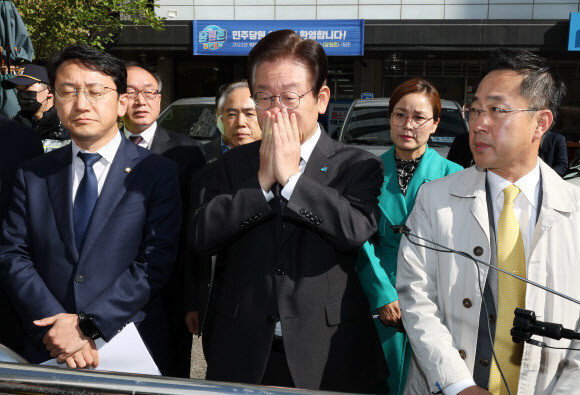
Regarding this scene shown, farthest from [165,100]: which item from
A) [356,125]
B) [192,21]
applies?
[356,125]

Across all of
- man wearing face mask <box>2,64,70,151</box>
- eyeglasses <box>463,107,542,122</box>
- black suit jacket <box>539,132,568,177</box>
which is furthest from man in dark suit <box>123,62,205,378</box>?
black suit jacket <box>539,132,568,177</box>

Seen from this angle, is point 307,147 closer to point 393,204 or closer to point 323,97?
point 323,97

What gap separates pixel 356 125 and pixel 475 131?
19.1 ft

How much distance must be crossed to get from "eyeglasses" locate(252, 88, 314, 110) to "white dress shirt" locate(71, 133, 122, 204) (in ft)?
2.81

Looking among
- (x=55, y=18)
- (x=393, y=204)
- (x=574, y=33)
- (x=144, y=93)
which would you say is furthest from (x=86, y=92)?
(x=574, y=33)

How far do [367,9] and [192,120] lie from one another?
8.66 meters

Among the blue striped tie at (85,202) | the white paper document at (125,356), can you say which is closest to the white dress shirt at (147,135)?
the blue striped tie at (85,202)

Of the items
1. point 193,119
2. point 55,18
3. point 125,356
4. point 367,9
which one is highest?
point 367,9

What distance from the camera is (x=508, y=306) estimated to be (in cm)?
196

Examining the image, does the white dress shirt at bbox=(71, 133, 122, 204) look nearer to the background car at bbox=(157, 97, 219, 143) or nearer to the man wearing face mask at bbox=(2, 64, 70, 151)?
the man wearing face mask at bbox=(2, 64, 70, 151)

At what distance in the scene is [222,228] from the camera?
2062 mm

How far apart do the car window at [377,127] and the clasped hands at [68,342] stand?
18.2 ft

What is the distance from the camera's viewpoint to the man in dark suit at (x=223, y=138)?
2.82 metres

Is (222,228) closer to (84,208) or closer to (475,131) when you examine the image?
(84,208)
